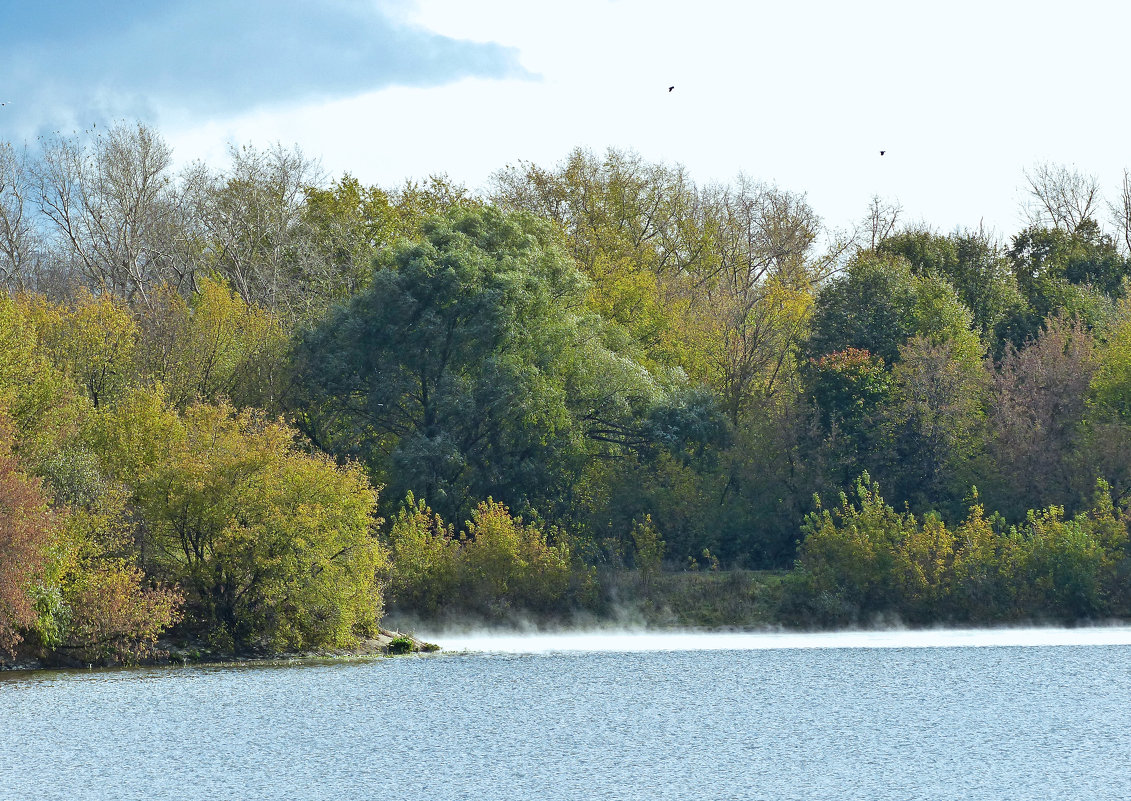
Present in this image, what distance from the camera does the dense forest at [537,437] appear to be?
40344mm

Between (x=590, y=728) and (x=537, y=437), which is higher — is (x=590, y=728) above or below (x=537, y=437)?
below

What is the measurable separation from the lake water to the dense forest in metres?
4.37

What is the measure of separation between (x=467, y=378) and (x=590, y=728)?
31016 mm

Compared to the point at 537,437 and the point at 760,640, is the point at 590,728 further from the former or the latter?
the point at 537,437

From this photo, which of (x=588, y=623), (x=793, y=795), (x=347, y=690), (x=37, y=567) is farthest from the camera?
(x=588, y=623)

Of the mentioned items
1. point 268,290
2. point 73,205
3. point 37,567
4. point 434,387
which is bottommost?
point 37,567

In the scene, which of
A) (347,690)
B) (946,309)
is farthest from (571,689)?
(946,309)

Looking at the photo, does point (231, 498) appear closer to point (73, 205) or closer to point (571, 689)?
point (571, 689)

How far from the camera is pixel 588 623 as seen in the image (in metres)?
52.1

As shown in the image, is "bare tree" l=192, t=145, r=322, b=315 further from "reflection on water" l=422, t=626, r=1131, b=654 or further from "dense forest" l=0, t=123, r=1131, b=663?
"reflection on water" l=422, t=626, r=1131, b=654

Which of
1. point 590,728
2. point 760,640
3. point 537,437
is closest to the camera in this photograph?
point 590,728

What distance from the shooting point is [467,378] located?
57.1 meters

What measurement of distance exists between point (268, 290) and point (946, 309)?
121ft

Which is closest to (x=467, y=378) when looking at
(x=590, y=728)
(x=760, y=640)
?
(x=760, y=640)
